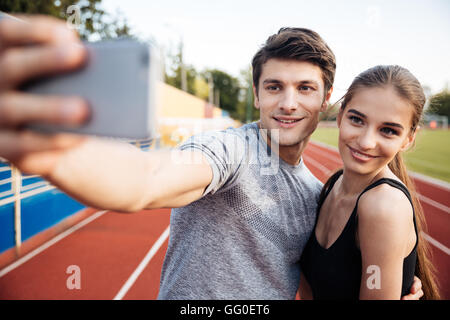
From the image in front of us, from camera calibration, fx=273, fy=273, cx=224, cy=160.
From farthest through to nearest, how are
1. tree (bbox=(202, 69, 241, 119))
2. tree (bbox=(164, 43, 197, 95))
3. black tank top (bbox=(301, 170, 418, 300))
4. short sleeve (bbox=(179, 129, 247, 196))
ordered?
tree (bbox=(202, 69, 241, 119)) → tree (bbox=(164, 43, 197, 95)) → black tank top (bbox=(301, 170, 418, 300)) → short sleeve (bbox=(179, 129, 247, 196))

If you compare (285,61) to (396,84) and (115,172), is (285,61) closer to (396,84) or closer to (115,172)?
(396,84)

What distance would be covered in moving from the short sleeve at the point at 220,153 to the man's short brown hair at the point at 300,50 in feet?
2.18

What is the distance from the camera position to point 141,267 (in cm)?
489

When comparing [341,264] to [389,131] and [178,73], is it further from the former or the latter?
[178,73]

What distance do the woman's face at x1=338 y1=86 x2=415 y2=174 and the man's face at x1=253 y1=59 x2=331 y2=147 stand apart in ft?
0.78

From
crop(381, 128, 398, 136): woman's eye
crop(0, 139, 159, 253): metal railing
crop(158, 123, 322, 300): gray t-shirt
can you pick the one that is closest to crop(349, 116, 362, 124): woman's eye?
crop(381, 128, 398, 136): woman's eye

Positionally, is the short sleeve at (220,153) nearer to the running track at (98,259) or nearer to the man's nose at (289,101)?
the man's nose at (289,101)

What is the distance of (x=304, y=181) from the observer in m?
1.61

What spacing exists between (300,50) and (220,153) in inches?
34.4

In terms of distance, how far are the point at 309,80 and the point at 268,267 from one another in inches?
41.2

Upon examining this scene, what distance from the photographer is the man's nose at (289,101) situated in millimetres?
1524

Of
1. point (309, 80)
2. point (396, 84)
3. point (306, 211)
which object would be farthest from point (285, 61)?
point (306, 211)

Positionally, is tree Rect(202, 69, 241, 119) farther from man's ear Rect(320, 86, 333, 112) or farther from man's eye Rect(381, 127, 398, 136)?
man's eye Rect(381, 127, 398, 136)

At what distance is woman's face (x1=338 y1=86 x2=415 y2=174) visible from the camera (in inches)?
58.5
